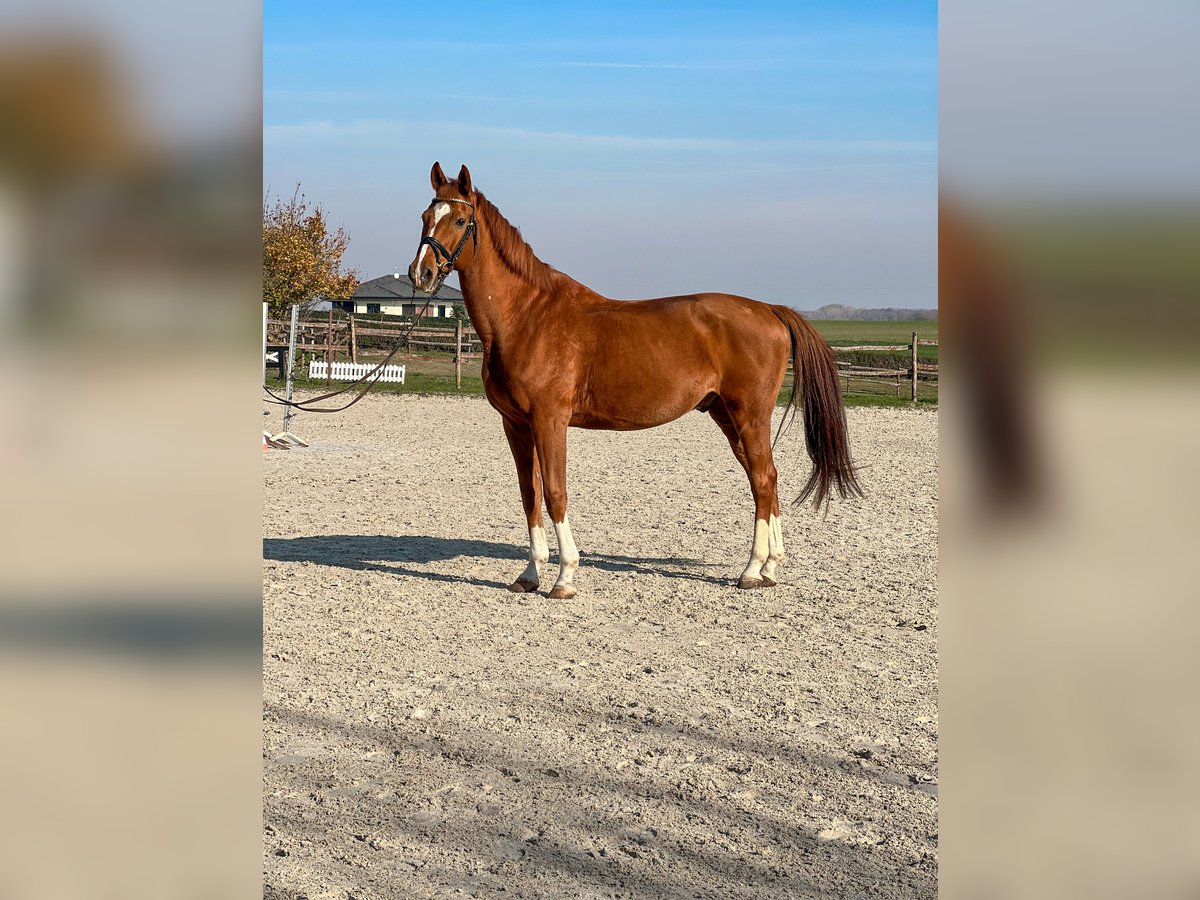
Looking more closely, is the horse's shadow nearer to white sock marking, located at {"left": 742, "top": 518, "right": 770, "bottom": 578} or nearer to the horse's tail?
white sock marking, located at {"left": 742, "top": 518, "right": 770, "bottom": 578}

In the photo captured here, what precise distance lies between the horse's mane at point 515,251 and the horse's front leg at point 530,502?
824 millimetres

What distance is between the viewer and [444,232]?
5727 millimetres

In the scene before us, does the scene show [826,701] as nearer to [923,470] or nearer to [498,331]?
[498,331]

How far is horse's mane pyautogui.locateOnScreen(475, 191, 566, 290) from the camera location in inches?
234

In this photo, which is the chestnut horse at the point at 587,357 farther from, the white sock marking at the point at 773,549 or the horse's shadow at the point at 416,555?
the horse's shadow at the point at 416,555

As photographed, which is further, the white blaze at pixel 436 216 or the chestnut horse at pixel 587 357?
the chestnut horse at pixel 587 357

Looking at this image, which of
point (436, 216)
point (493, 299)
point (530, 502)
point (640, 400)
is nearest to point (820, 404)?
point (640, 400)

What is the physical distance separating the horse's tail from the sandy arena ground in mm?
654

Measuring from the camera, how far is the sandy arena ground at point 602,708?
2908mm

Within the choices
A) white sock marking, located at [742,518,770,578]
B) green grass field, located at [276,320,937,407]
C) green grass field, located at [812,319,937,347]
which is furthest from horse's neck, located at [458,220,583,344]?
green grass field, located at [812,319,937,347]

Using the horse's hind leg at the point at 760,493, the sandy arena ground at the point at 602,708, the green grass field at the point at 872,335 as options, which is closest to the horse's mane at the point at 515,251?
the horse's hind leg at the point at 760,493
